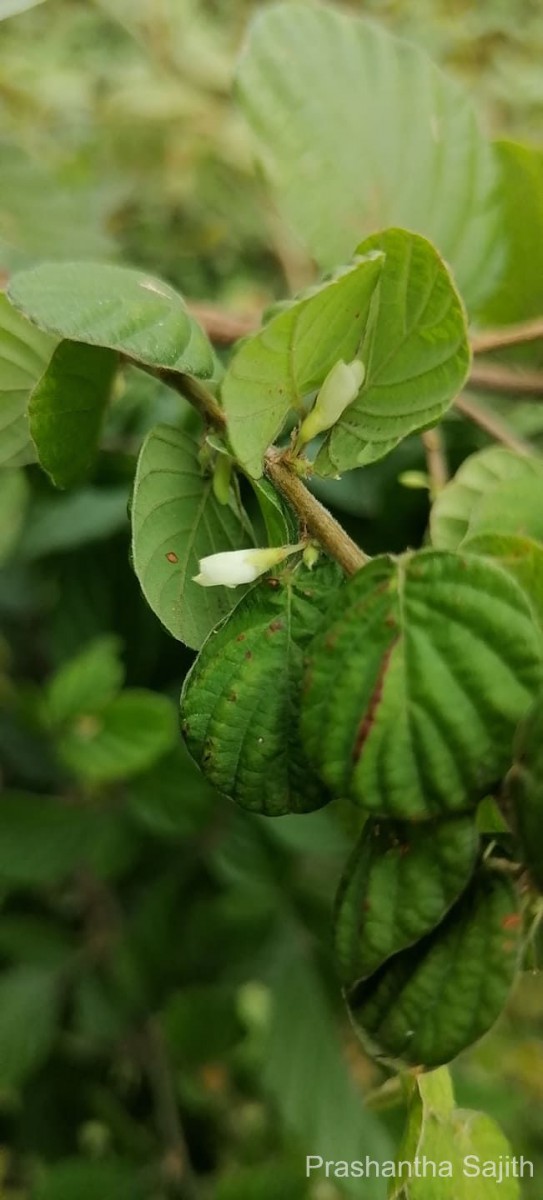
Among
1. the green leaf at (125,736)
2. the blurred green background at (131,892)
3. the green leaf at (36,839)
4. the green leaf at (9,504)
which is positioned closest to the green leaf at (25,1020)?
the blurred green background at (131,892)

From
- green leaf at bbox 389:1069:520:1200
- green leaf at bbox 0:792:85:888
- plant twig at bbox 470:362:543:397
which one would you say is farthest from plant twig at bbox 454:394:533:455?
green leaf at bbox 0:792:85:888

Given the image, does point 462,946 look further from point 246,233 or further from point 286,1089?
point 246,233

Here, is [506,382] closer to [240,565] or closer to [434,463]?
[434,463]

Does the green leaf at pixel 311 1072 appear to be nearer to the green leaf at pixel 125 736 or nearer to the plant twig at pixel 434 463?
the green leaf at pixel 125 736

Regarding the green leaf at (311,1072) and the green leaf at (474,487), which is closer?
the green leaf at (474,487)

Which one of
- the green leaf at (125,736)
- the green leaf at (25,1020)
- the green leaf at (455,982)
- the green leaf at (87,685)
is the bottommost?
the green leaf at (25,1020)

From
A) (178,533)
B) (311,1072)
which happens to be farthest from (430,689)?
(311,1072)

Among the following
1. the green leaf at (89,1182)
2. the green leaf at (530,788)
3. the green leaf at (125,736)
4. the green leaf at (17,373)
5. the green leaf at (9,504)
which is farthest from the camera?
the green leaf at (89,1182)
